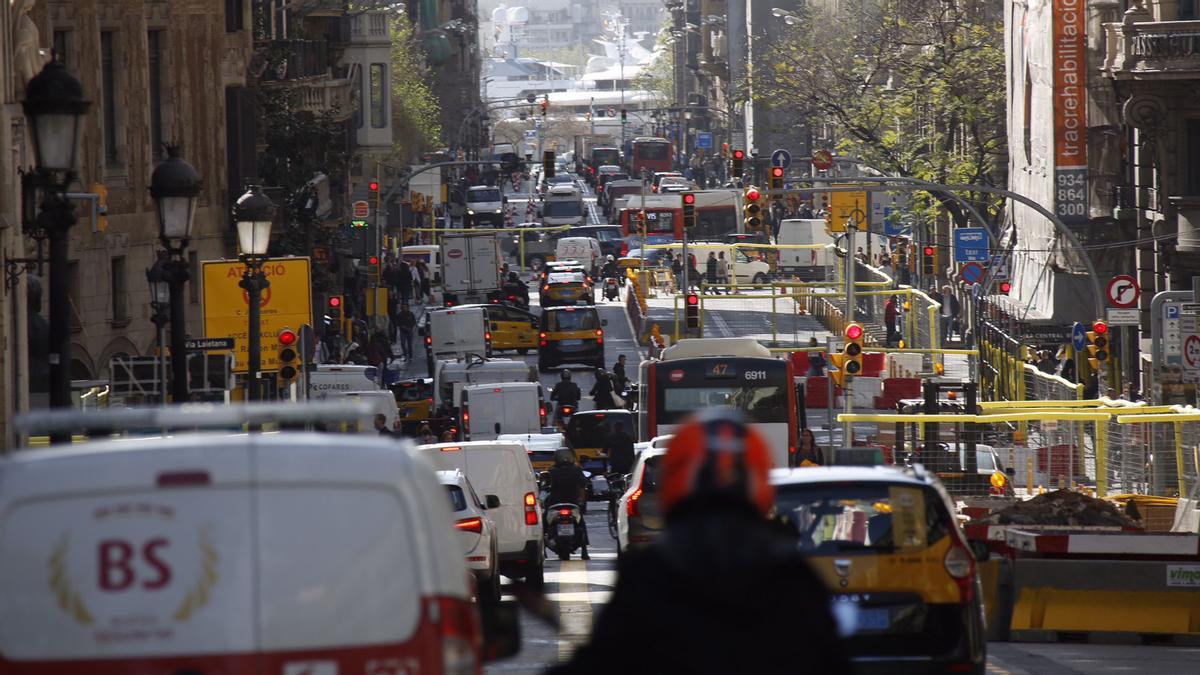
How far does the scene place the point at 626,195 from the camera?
413 feet

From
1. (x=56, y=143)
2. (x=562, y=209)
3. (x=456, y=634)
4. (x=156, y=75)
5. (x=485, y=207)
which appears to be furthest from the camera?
(x=485, y=207)

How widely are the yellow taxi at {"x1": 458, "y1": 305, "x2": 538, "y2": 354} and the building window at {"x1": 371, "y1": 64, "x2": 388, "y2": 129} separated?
21328 mm

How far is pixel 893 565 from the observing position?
36.0 feet

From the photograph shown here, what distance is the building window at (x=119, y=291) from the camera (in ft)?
123

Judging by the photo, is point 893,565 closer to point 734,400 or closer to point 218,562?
point 218,562

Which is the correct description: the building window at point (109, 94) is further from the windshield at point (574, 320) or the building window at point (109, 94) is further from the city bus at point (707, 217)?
the city bus at point (707, 217)

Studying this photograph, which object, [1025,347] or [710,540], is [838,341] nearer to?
[1025,347]

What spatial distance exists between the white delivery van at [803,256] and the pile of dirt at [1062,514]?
65064mm

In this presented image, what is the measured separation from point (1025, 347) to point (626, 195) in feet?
253

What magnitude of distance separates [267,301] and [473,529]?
13936 mm

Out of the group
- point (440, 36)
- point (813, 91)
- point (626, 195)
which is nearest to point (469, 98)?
point (440, 36)

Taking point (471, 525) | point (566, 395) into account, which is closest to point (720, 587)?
point (471, 525)

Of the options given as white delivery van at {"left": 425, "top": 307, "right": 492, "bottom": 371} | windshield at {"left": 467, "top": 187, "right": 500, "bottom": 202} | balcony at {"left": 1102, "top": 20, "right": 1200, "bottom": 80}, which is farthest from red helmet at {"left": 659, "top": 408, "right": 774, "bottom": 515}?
windshield at {"left": 467, "top": 187, "right": 500, "bottom": 202}

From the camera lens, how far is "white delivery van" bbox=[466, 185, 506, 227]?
11400 cm
